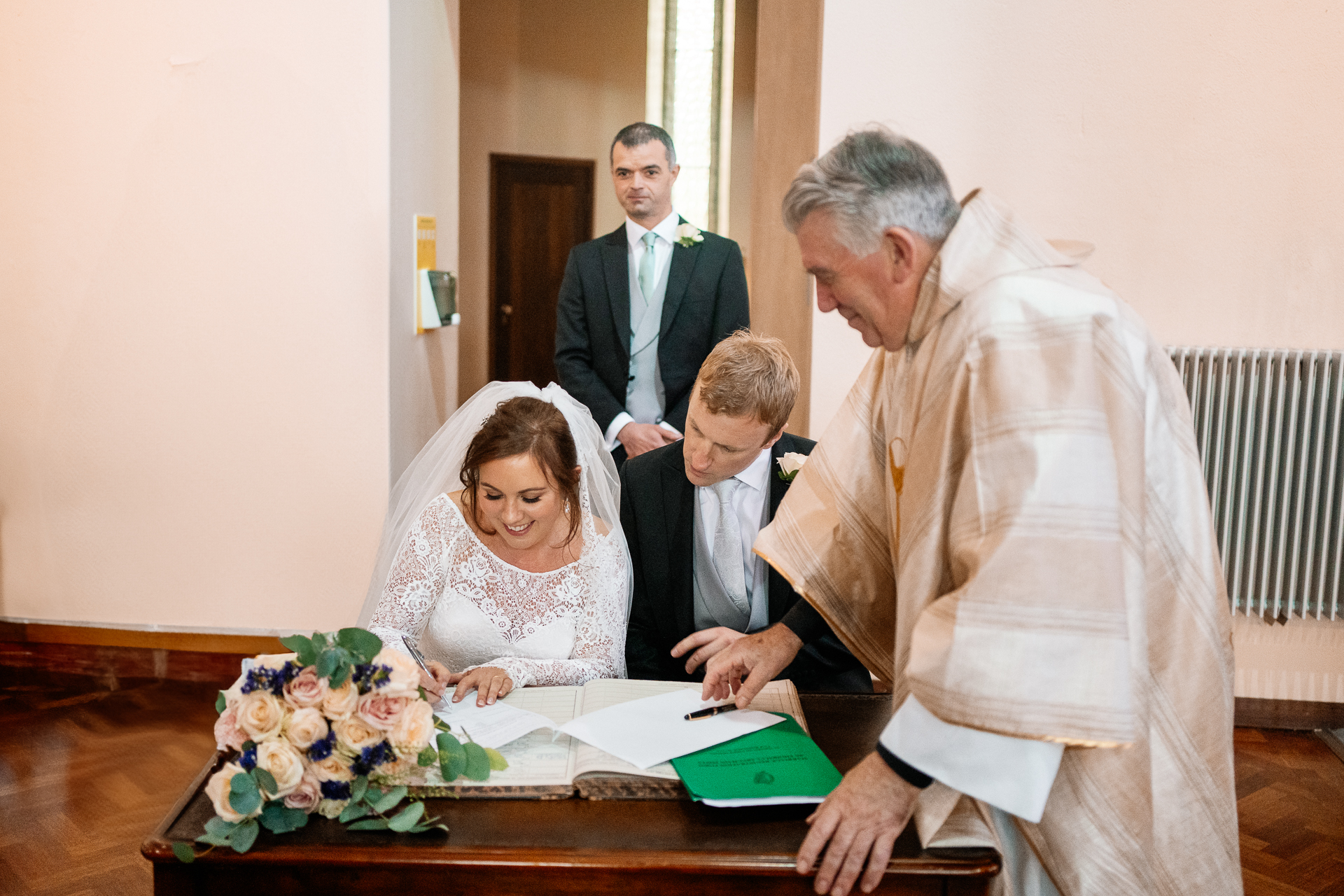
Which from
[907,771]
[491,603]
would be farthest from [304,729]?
[491,603]

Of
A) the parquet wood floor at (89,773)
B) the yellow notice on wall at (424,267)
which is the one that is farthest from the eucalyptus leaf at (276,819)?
the yellow notice on wall at (424,267)

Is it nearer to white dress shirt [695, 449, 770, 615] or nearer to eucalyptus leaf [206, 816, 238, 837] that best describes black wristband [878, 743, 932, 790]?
eucalyptus leaf [206, 816, 238, 837]

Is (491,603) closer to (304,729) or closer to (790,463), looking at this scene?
(790,463)

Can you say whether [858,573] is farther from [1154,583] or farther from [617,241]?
[617,241]

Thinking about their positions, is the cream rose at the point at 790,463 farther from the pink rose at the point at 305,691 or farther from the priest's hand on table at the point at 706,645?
the pink rose at the point at 305,691

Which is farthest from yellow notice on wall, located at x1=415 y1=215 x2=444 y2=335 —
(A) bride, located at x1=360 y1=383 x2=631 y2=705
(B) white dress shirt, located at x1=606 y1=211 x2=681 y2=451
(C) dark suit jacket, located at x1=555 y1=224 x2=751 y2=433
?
(A) bride, located at x1=360 y1=383 x2=631 y2=705

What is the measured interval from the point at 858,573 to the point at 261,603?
303cm

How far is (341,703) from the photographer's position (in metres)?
1.34

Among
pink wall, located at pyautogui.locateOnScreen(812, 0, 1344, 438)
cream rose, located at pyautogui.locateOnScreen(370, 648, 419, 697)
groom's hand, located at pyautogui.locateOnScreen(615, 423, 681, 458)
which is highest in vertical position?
pink wall, located at pyautogui.locateOnScreen(812, 0, 1344, 438)

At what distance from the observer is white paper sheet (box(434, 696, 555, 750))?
5.20 feet

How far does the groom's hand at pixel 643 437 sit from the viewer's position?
3355 mm

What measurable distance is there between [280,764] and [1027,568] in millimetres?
937

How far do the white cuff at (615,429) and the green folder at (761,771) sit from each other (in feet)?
6.29

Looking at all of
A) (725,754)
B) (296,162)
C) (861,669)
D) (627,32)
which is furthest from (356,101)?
(627,32)
